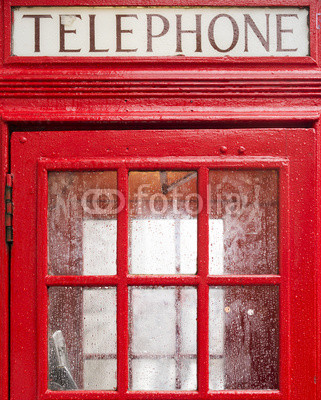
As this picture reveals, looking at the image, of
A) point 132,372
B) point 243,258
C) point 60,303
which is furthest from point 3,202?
point 243,258

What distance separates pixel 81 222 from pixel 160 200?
0.97 feet

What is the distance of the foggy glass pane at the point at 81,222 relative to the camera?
135cm

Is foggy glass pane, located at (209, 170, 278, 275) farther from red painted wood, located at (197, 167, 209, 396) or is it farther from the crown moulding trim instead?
the crown moulding trim

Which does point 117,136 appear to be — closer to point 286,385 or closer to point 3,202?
point 3,202

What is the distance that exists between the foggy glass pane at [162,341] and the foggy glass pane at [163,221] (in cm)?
9

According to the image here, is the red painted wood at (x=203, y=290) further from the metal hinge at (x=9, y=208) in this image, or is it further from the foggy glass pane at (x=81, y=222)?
the metal hinge at (x=9, y=208)

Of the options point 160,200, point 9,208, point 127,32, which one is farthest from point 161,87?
point 9,208

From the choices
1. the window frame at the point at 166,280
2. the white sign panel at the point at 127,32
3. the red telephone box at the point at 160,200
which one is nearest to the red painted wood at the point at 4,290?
the red telephone box at the point at 160,200

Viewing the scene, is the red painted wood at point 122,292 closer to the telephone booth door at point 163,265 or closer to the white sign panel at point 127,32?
the telephone booth door at point 163,265

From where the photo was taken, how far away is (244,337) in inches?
53.6

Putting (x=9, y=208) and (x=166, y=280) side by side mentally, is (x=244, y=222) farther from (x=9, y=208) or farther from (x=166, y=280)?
(x=9, y=208)

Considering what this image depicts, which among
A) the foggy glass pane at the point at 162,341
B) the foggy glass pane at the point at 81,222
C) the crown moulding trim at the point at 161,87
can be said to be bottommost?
the foggy glass pane at the point at 162,341

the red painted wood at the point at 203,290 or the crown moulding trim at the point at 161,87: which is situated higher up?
the crown moulding trim at the point at 161,87

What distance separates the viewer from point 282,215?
133 centimetres
